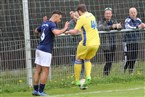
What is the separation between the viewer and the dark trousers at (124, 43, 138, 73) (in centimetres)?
1273

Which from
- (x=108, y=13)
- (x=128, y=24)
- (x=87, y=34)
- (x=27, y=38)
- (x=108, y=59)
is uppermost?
(x=108, y=13)

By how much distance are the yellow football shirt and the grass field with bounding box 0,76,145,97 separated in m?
1.11

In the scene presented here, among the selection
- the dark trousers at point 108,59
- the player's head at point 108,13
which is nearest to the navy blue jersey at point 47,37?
the dark trousers at point 108,59

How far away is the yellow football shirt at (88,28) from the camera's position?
1076 cm

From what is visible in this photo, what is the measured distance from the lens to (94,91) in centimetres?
1114

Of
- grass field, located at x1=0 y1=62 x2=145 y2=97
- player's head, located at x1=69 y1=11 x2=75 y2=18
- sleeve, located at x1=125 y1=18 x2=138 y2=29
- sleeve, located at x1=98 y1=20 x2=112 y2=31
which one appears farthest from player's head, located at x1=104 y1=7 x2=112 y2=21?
grass field, located at x1=0 y1=62 x2=145 y2=97

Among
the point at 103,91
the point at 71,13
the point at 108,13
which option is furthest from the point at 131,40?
the point at 103,91

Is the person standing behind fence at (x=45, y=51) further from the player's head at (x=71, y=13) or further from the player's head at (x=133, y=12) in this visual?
the player's head at (x=133, y=12)

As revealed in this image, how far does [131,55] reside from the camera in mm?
12828

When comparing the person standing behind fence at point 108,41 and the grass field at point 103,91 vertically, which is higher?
the person standing behind fence at point 108,41

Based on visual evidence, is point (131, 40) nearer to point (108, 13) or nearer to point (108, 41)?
point (108, 41)

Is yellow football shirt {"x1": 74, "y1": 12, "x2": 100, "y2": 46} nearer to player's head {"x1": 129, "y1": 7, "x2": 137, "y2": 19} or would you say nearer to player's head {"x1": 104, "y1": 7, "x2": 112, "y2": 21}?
player's head {"x1": 104, "y1": 7, "x2": 112, "y2": 21}

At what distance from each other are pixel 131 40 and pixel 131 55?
1.35 ft

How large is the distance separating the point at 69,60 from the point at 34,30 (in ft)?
3.71
